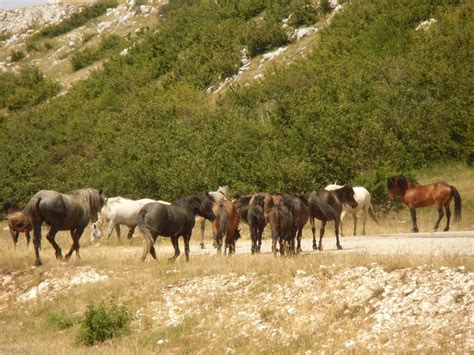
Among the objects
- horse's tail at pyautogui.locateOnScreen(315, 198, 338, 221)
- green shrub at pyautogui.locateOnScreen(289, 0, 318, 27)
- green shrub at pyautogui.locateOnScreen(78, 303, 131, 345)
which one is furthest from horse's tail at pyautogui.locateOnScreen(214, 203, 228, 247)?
green shrub at pyautogui.locateOnScreen(289, 0, 318, 27)

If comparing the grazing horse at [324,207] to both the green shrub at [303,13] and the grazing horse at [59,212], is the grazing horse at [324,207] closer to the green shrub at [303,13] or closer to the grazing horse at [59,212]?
the grazing horse at [59,212]

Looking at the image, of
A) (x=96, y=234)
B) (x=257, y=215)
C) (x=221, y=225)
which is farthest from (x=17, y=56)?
(x=257, y=215)

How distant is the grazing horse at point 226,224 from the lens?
21616mm

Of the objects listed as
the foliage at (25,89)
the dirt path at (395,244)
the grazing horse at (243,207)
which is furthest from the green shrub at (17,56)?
the grazing horse at (243,207)

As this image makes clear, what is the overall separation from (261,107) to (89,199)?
31773mm

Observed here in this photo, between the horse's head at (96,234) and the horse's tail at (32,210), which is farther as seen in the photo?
the horse's head at (96,234)

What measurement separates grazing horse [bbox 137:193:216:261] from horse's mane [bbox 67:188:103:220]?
10.2 feet

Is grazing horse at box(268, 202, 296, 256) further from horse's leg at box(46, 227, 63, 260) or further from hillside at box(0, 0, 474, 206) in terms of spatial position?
hillside at box(0, 0, 474, 206)

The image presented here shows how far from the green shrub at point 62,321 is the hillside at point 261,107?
20918mm

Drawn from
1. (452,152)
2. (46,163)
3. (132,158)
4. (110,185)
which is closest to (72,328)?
(452,152)

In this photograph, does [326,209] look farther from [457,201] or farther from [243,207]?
[457,201]

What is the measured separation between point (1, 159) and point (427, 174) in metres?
40.1

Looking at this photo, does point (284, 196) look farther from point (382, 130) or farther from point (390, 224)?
point (382, 130)

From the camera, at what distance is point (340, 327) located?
13422mm
